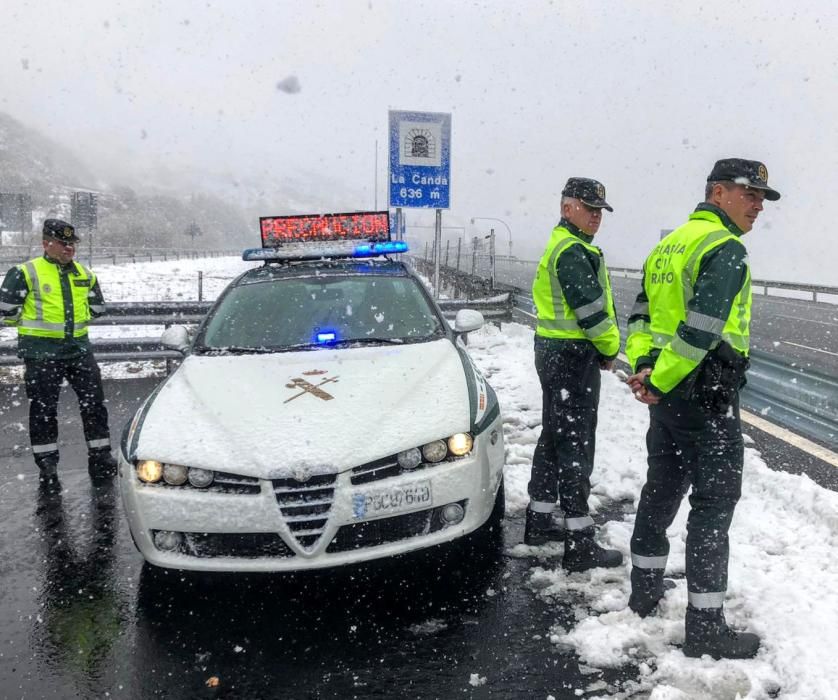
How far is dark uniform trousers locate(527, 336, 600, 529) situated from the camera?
11.7 ft

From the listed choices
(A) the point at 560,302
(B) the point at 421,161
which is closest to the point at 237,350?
(A) the point at 560,302

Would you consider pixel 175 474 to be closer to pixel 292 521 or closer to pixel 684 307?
pixel 292 521

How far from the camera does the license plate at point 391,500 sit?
2.99 meters

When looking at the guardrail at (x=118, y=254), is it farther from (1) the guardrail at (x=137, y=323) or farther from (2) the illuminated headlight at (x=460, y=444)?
(2) the illuminated headlight at (x=460, y=444)

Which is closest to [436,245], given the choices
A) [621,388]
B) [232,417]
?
[621,388]

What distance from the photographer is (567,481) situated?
363 centimetres

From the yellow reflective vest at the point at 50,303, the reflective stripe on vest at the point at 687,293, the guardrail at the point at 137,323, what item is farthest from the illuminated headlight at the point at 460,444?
the guardrail at the point at 137,323

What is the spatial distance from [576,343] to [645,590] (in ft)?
4.11

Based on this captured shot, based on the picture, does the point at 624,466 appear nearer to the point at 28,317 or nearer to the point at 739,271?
the point at 739,271

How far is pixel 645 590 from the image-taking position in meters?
3.06

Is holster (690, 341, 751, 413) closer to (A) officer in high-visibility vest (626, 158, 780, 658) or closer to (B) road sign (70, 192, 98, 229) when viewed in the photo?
(A) officer in high-visibility vest (626, 158, 780, 658)

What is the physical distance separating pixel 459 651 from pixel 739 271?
1945 millimetres

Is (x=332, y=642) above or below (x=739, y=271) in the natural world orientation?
below

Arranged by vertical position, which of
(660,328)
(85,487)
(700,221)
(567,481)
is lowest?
(85,487)
